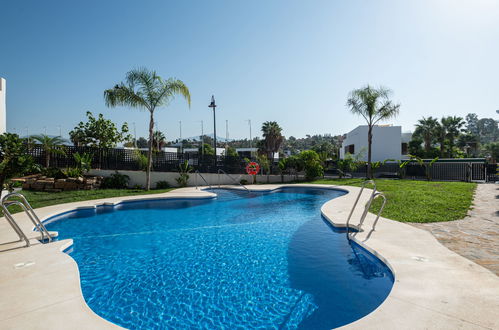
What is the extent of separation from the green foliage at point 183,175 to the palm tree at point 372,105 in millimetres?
12747

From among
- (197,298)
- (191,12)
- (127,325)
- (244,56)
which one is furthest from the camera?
(244,56)

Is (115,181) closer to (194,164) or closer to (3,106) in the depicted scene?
(194,164)

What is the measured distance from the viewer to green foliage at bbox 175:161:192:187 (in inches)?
629

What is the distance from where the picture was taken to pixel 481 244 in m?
4.66

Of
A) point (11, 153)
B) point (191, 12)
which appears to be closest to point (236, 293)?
point (11, 153)

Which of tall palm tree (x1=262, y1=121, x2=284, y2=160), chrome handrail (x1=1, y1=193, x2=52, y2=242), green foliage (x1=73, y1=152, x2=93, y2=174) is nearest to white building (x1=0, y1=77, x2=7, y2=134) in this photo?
green foliage (x1=73, y1=152, x2=93, y2=174)

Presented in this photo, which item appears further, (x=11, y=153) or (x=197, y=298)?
(x=11, y=153)

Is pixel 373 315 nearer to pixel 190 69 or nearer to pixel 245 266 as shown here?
pixel 245 266

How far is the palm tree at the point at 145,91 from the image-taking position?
13.0m

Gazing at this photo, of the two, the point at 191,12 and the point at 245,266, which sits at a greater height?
the point at 191,12

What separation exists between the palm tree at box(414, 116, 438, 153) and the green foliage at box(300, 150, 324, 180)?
23.9m

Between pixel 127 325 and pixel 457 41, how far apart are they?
1400 cm

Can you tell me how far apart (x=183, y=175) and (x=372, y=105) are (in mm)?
14293

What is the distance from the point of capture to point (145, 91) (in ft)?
43.4
